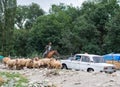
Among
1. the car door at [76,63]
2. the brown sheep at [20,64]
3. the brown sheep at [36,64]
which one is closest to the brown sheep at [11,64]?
the brown sheep at [20,64]

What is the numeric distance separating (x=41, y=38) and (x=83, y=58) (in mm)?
45068

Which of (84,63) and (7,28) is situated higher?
(7,28)

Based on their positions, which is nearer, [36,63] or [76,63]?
[36,63]

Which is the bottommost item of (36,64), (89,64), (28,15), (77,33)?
(89,64)

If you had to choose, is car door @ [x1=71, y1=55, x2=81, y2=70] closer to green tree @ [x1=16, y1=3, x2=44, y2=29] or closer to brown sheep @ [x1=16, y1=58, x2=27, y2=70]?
brown sheep @ [x1=16, y1=58, x2=27, y2=70]

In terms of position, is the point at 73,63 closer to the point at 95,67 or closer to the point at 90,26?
the point at 95,67

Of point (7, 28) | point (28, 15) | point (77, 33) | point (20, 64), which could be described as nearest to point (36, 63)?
point (20, 64)

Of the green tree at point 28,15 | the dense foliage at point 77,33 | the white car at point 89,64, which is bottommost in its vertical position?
the white car at point 89,64

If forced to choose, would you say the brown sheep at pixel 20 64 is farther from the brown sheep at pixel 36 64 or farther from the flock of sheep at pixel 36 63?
the brown sheep at pixel 36 64

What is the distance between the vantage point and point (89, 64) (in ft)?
95.8

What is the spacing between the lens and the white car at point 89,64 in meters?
28.3

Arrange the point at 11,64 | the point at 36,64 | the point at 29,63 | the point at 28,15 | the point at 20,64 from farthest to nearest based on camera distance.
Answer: the point at 28,15 → the point at 11,64 → the point at 20,64 → the point at 29,63 → the point at 36,64

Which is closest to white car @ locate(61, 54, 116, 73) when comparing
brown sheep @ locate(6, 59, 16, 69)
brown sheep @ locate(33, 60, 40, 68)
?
brown sheep @ locate(33, 60, 40, 68)

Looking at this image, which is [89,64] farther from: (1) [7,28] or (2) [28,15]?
(2) [28,15]
